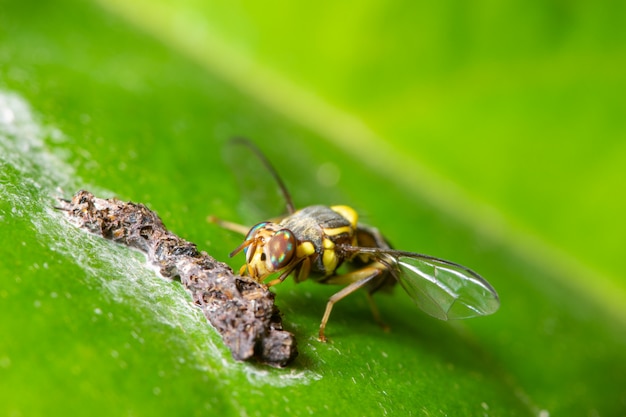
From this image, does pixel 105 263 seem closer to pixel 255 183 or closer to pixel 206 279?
pixel 206 279

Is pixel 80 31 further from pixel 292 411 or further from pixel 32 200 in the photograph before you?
pixel 292 411

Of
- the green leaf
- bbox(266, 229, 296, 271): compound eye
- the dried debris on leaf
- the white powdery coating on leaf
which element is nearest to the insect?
bbox(266, 229, 296, 271): compound eye

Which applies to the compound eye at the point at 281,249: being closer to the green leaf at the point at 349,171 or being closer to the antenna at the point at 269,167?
the green leaf at the point at 349,171

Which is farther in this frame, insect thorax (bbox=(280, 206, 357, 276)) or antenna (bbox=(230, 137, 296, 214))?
antenna (bbox=(230, 137, 296, 214))

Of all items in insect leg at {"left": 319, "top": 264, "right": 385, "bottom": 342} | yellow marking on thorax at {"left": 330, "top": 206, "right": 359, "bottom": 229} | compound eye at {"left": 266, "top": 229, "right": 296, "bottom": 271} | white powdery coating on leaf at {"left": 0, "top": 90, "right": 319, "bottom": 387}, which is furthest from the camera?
yellow marking on thorax at {"left": 330, "top": 206, "right": 359, "bottom": 229}

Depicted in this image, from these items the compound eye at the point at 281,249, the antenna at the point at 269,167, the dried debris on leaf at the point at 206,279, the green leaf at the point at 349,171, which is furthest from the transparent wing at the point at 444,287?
the dried debris on leaf at the point at 206,279

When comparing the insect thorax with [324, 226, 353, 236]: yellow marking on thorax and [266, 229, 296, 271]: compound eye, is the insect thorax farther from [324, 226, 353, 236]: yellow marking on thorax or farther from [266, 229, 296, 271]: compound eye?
[266, 229, 296, 271]: compound eye
